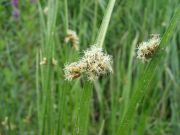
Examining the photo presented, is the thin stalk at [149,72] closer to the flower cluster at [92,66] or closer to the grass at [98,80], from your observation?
the flower cluster at [92,66]

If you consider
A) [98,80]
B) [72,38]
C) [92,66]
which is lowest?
[92,66]

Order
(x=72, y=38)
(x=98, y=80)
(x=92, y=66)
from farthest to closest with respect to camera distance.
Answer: (x=98, y=80)
(x=72, y=38)
(x=92, y=66)

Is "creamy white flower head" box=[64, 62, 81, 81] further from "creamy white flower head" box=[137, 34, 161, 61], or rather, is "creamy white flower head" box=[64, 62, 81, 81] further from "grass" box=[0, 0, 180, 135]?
"grass" box=[0, 0, 180, 135]

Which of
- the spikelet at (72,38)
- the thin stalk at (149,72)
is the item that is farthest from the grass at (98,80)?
the thin stalk at (149,72)

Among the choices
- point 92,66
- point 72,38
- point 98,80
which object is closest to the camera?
point 92,66

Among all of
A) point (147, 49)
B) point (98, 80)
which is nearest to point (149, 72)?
point (147, 49)

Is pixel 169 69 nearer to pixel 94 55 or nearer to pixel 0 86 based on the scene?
pixel 0 86

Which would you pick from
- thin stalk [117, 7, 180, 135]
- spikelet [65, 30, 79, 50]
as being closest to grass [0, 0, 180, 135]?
spikelet [65, 30, 79, 50]

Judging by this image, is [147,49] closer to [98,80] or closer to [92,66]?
[92,66]
